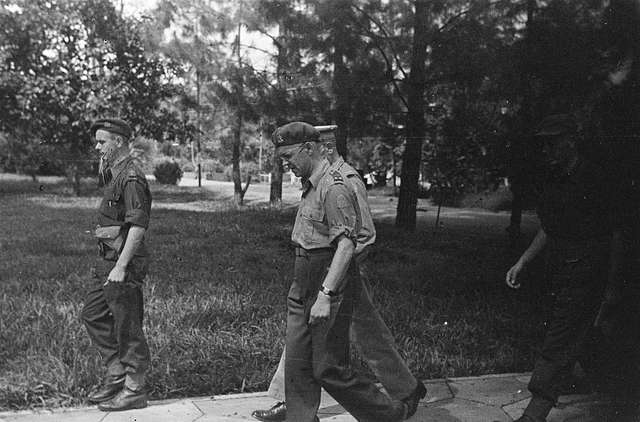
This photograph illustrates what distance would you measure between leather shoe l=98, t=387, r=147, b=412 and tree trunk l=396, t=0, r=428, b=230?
18.4 ft

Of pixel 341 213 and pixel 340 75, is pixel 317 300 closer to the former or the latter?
pixel 341 213

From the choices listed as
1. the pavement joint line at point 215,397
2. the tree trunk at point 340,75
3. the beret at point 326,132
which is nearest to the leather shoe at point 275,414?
the pavement joint line at point 215,397

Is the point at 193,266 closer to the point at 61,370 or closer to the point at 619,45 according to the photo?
the point at 61,370

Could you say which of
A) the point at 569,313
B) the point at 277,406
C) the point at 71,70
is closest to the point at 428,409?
the point at 277,406

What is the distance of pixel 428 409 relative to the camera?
12.2 ft

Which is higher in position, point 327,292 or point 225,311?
point 327,292

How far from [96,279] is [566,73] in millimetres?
3862

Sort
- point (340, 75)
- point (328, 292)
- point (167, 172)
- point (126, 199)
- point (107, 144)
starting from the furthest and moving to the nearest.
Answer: point (167, 172) < point (340, 75) < point (107, 144) < point (126, 199) < point (328, 292)

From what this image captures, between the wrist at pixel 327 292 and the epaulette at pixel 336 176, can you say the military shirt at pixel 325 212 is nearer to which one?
the epaulette at pixel 336 176

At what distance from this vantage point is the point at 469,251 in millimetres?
9484

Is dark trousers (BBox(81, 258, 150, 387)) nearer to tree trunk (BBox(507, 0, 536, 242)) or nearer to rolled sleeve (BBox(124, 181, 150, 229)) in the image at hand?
rolled sleeve (BBox(124, 181, 150, 229))

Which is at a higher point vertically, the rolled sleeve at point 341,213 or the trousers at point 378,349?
the rolled sleeve at point 341,213

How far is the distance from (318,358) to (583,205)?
1.45m

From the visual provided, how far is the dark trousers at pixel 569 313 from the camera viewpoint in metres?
3.15
